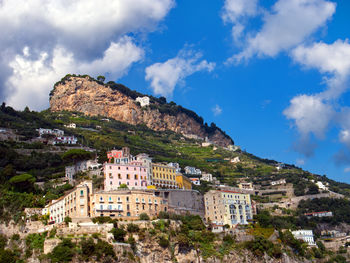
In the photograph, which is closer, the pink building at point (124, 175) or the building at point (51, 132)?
the pink building at point (124, 175)

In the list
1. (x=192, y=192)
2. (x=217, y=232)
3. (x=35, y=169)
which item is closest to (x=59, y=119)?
(x=35, y=169)

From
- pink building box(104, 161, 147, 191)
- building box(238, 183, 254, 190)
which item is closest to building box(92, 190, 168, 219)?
pink building box(104, 161, 147, 191)

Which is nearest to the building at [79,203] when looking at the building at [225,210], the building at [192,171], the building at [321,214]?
the building at [225,210]

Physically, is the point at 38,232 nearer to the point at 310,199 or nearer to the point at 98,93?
the point at 310,199

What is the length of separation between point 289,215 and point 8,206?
5724 cm

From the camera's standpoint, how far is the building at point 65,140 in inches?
3871

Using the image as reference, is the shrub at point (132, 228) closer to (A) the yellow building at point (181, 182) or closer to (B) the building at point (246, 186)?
(A) the yellow building at point (181, 182)

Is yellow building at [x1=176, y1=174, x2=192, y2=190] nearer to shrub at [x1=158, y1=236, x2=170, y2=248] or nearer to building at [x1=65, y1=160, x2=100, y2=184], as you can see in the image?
building at [x1=65, y1=160, x2=100, y2=184]

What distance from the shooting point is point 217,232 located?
2670 inches

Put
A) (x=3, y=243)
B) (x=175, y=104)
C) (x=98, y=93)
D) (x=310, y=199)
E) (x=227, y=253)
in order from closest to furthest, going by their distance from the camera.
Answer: (x=3, y=243), (x=227, y=253), (x=310, y=199), (x=98, y=93), (x=175, y=104)

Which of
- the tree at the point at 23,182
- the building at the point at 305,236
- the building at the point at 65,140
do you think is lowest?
the building at the point at 305,236

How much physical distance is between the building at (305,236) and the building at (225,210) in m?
10.1

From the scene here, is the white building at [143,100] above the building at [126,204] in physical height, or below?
above

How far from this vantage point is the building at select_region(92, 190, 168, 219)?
61.1 meters
